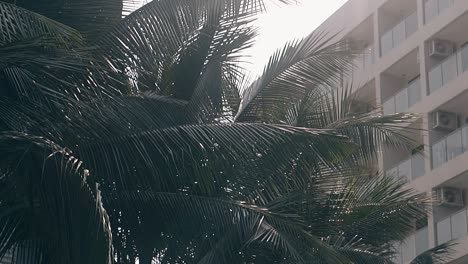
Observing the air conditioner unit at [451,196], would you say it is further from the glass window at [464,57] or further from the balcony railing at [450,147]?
the glass window at [464,57]

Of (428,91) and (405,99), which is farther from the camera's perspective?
(405,99)

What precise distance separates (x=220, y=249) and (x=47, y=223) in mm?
3122

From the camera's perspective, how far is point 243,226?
1423 cm

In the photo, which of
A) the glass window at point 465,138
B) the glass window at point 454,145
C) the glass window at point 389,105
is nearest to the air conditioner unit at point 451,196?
the glass window at point 454,145

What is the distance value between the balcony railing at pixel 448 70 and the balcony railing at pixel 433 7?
175cm

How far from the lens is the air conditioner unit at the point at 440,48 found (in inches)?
1511

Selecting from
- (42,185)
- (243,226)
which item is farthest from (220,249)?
(42,185)

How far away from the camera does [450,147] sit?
3650 centimetres

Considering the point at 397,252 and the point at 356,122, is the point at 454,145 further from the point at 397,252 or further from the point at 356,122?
the point at 356,122

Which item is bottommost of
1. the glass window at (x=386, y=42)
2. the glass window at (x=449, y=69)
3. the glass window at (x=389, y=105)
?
the glass window at (x=389, y=105)

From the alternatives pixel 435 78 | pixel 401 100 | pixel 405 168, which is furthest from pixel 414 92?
pixel 405 168

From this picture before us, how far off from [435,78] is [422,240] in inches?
212

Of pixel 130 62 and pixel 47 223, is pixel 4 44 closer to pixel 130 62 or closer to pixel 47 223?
pixel 47 223

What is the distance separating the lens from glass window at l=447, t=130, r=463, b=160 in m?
36.0
